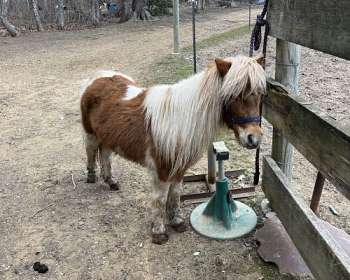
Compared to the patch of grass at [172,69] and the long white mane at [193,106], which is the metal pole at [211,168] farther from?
the patch of grass at [172,69]

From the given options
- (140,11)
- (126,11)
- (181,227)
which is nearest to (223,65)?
(181,227)

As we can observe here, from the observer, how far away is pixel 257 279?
2.86 meters

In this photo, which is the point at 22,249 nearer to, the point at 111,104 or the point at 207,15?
the point at 111,104

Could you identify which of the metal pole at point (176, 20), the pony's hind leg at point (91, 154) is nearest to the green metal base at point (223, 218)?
the pony's hind leg at point (91, 154)

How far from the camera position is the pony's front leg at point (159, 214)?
3.28 metres

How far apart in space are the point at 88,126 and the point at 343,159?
2.63 m

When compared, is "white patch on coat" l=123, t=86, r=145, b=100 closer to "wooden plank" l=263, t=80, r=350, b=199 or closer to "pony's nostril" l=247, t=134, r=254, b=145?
"wooden plank" l=263, t=80, r=350, b=199

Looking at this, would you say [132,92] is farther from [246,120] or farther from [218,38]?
[218,38]

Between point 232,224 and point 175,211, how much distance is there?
0.48m

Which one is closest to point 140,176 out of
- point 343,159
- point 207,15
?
point 343,159

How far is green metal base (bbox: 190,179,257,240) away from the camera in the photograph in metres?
3.37

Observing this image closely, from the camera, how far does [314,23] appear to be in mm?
2223

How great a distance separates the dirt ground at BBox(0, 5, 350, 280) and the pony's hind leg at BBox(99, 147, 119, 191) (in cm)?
8

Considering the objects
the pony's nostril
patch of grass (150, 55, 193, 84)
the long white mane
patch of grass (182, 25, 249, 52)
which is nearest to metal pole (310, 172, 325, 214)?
the pony's nostril
